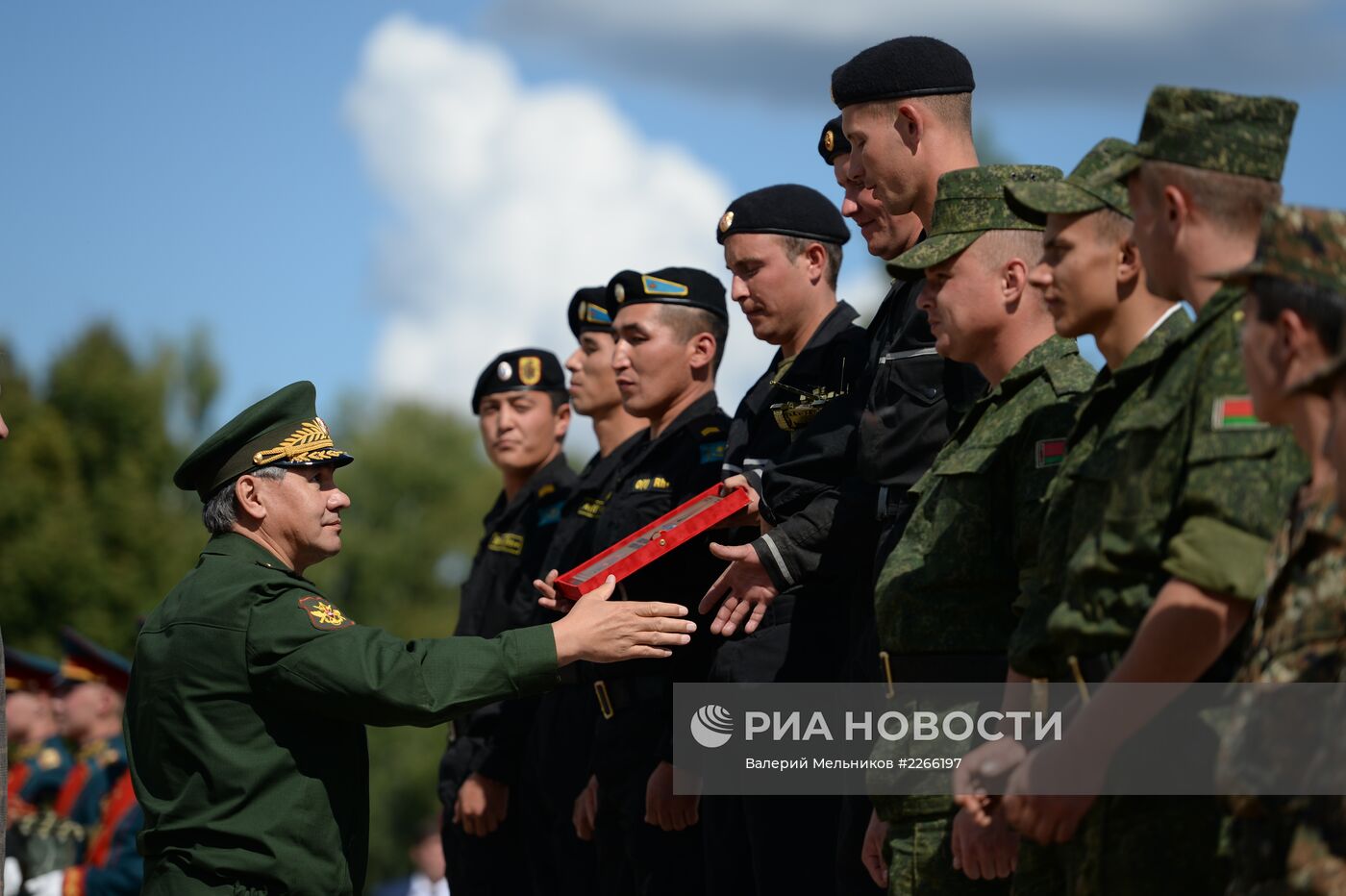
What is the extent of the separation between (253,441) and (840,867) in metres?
2.29

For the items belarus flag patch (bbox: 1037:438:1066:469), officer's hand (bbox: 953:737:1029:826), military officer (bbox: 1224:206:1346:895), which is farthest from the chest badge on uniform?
military officer (bbox: 1224:206:1346:895)

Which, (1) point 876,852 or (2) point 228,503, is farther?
(2) point 228,503

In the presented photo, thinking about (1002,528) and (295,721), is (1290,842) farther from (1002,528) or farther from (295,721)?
(295,721)

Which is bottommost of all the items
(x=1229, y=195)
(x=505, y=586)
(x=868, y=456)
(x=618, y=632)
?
(x=618, y=632)

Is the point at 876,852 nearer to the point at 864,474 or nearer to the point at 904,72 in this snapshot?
the point at 864,474

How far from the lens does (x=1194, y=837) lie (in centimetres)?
369

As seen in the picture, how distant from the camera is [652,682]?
7207mm

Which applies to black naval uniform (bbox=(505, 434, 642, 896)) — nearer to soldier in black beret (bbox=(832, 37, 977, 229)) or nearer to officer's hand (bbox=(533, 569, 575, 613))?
officer's hand (bbox=(533, 569, 575, 613))

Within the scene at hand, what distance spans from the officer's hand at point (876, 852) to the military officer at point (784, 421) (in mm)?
914

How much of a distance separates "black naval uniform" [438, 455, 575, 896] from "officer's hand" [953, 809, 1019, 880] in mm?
4241

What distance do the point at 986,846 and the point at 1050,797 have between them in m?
0.56

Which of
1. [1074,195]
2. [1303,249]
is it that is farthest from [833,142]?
[1303,249]

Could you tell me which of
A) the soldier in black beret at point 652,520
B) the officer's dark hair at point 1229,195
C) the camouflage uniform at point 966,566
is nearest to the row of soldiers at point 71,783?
the soldier in black beret at point 652,520

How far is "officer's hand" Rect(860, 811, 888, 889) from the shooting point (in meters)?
4.94
